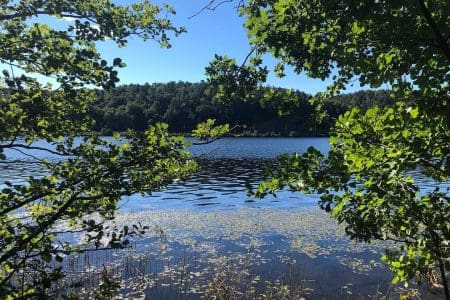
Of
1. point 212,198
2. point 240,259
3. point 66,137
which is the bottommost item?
point 212,198

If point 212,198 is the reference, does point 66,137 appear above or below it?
above

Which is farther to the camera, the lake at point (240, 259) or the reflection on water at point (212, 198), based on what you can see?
the reflection on water at point (212, 198)

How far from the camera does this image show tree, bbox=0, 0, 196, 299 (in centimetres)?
425

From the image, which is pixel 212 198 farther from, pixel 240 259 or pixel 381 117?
pixel 381 117

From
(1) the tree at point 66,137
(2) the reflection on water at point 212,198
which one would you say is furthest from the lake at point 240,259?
(1) the tree at point 66,137

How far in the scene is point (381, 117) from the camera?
148 inches

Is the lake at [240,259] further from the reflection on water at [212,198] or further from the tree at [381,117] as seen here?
the tree at [381,117]

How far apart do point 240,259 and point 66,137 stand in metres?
12.1

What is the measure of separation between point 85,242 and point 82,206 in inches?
19.3

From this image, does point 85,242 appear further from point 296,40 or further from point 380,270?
point 380,270

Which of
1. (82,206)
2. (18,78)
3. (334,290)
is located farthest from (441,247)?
(334,290)

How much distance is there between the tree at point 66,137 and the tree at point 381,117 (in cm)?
162

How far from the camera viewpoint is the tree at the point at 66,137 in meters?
4.25

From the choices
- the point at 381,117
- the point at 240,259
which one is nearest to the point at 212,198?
the point at 240,259
